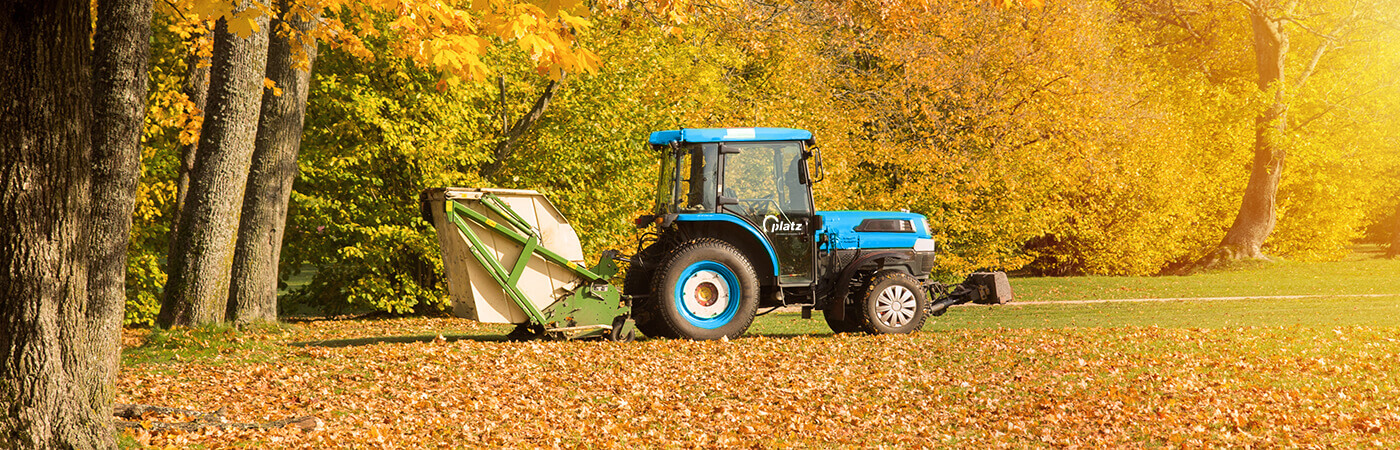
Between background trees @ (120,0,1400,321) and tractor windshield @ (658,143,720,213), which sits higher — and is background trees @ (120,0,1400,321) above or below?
above

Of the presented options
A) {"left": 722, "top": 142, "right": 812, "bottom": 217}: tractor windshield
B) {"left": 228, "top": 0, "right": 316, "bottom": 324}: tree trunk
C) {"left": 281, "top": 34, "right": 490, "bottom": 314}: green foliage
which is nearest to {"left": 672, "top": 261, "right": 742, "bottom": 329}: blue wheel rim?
{"left": 722, "top": 142, "right": 812, "bottom": 217}: tractor windshield

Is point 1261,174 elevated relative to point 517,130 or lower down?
elevated

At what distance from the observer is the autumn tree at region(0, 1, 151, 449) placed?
165 inches

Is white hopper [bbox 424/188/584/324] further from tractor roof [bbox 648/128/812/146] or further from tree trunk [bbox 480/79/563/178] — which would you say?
tree trunk [bbox 480/79/563/178]

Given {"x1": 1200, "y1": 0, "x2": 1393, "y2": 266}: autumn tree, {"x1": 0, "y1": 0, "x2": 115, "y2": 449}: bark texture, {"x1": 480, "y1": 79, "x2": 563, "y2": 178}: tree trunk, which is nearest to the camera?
{"x1": 0, "y1": 0, "x2": 115, "y2": 449}: bark texture

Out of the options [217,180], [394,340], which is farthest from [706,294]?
[217,180]

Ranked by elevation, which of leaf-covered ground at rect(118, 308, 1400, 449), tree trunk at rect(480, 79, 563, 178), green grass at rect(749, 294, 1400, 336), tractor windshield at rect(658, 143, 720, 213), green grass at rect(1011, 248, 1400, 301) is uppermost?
tree trunk at rect(480, 79, 563, 178)

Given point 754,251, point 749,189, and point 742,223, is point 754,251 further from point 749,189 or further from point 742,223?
point 749,189

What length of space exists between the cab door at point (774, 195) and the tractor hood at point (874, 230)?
0.31 m

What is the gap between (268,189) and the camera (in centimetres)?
1230

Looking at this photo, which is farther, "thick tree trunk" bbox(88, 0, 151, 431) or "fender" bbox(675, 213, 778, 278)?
"fender" bbox(675, 213, 778, 278)

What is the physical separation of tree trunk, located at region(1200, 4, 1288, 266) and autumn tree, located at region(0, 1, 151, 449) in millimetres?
23775

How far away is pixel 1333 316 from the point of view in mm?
14344

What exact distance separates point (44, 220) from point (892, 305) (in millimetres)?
8068
